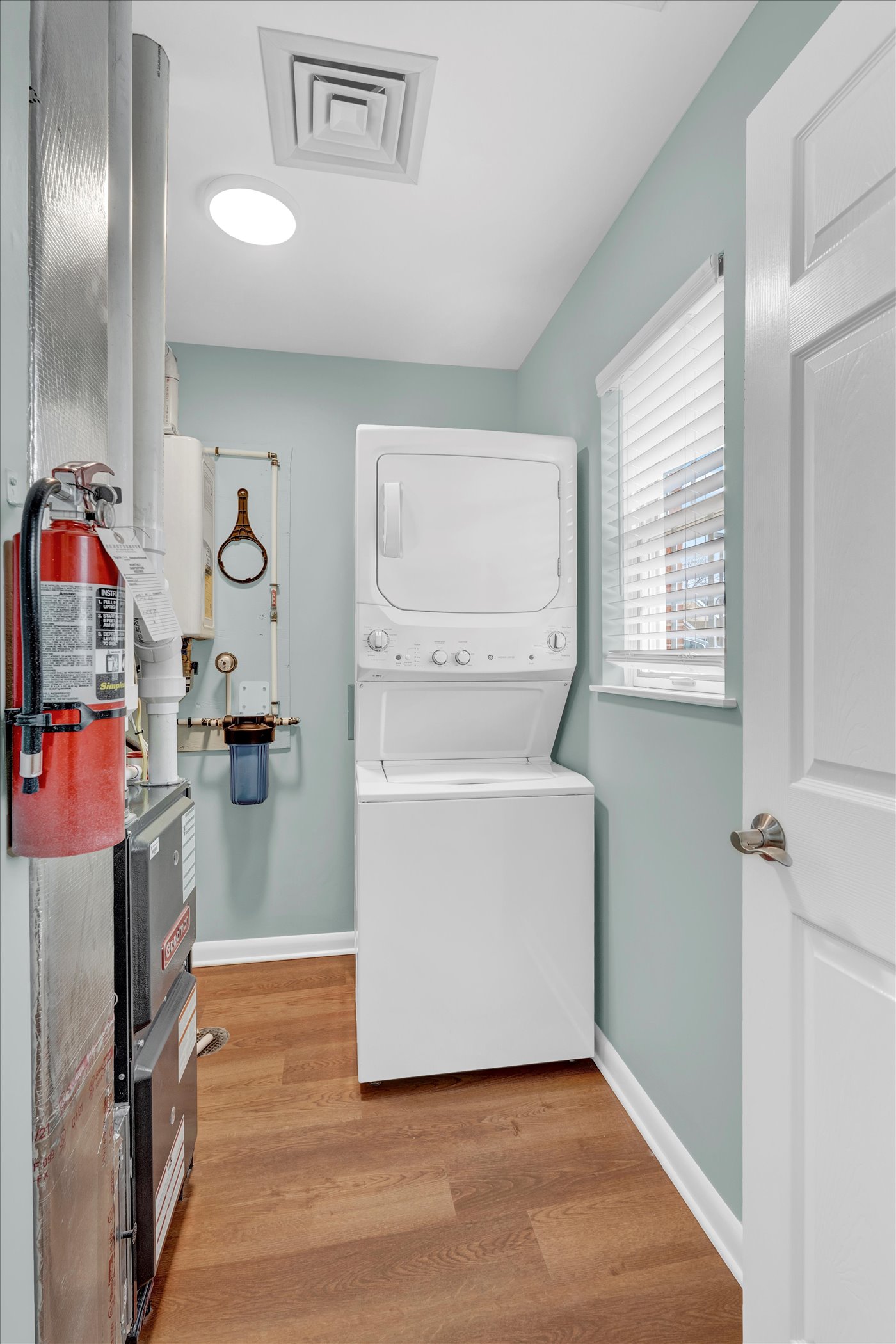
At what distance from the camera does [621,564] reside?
195 centimetres

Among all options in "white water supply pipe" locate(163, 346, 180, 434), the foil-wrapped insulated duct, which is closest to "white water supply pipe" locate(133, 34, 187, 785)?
the foil-wrapped insulated duct

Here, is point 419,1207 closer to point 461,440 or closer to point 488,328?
point 461,440

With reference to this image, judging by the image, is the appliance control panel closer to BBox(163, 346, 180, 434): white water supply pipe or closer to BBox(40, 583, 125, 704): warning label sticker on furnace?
BBox(163, 346, 180, 434): white water supply pipe

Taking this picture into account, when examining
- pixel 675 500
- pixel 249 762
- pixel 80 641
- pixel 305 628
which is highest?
pixel 675 500

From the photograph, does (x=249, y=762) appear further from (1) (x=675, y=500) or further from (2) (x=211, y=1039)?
(1) (x=675, y=500)

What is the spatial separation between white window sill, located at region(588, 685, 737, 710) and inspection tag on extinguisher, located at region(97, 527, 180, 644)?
42.0 inches

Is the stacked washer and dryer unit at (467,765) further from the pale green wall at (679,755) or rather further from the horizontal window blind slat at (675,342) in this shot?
the horizontal window blind slat at (675,342)

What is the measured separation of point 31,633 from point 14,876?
26 centimetres

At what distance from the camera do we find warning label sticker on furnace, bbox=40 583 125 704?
682mm

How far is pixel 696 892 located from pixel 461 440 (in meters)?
1.45

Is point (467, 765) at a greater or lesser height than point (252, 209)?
lesser

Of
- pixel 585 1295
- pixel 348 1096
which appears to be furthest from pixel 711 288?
pixel 348 1096

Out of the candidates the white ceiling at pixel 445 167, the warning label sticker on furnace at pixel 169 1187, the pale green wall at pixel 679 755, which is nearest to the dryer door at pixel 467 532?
the pale green wall at pixel 679 755

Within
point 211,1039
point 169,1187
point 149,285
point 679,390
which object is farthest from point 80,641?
point 211,1039
